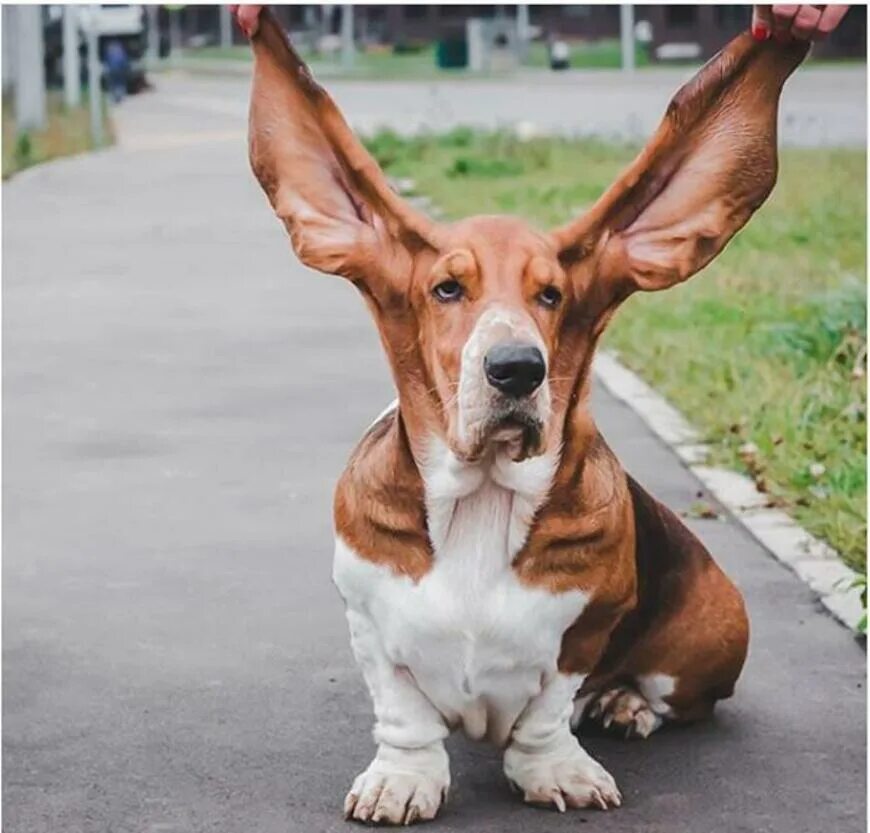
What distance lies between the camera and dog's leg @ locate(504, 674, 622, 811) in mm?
4297

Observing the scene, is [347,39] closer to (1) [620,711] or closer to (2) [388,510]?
(1) [620,711]

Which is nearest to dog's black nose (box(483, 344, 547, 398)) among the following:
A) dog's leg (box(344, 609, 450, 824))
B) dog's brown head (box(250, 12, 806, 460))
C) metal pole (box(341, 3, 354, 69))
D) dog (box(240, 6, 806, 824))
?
dog's brown head (box(250, 12, 806, 460))

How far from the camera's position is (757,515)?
23.2ft

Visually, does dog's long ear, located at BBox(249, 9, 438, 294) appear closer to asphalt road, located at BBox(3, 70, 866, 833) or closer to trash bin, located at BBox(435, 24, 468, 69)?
asphalt road, located at BBox(3, 70, 866, 833)

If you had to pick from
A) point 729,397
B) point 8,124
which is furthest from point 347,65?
point 729,397

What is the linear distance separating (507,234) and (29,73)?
24392 mm

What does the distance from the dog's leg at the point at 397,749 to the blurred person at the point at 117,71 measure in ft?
125

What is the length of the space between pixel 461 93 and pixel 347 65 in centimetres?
1346

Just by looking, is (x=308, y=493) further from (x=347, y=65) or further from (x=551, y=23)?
(x=551, y=23)

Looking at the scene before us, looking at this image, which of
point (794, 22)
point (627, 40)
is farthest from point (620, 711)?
point (627, 40)

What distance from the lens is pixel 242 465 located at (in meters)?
8.20

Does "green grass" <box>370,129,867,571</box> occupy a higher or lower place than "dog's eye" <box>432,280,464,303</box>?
lower

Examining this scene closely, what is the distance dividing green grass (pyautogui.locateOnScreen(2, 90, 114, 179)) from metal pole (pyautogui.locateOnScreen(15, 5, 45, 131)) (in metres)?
0.19

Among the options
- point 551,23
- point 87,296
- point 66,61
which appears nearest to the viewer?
point 87,296
